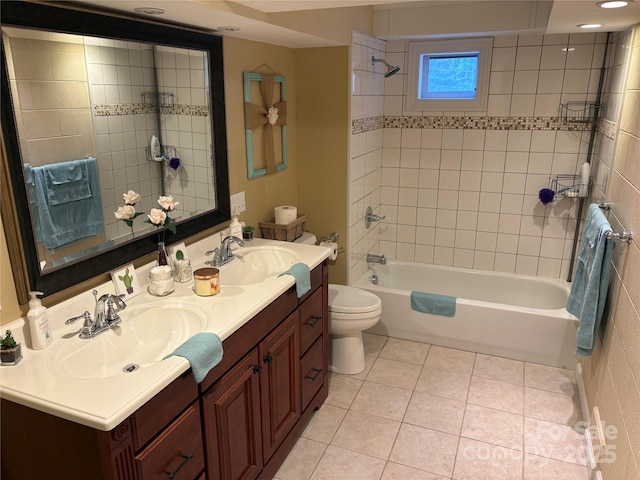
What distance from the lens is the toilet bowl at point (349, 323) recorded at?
116 inches

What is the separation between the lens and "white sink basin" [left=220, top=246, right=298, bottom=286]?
243 centimetres

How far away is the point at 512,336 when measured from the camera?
3246 millimetres

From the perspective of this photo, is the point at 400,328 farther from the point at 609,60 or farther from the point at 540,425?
the point at 609,60

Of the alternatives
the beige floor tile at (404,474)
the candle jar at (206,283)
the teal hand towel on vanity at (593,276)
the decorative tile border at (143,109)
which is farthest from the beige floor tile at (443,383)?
the decorative tile border at (143,109)

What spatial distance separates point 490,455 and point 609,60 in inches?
98.0

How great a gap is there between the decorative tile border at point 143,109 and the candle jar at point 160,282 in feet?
2.06

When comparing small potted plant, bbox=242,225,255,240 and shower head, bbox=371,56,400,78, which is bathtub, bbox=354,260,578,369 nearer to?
small potted plant, bbox=242,225,255,240

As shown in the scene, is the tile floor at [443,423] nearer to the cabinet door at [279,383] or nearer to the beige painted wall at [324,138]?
the cabinet door at [279,383]

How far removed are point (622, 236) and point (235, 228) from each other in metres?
1.76

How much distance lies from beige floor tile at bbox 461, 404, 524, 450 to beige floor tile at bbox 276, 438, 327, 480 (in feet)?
2.50

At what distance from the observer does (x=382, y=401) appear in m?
2.84

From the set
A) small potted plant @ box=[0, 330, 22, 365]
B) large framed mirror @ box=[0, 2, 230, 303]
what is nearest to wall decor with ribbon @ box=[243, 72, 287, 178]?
large framed mirror @ box=[0, 2, 230, 303]

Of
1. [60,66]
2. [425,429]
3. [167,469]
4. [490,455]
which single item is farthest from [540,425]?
[60,66]

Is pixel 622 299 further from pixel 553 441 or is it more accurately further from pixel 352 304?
pixel 352 304
